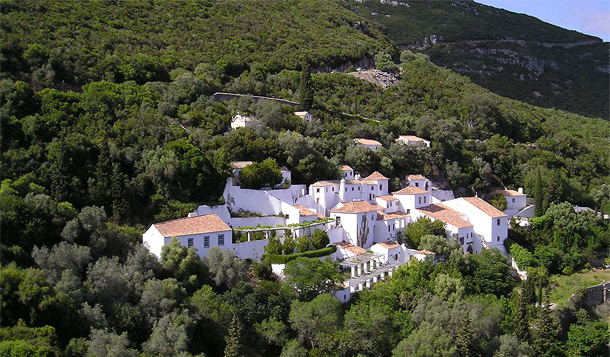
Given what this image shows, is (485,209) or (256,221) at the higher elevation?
(256,221)

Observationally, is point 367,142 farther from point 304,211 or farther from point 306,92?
point 304,211

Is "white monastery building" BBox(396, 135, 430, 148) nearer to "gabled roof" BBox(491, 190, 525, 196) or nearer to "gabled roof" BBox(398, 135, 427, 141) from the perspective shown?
"gabled roof" BBox(398, 135, 427, 141)

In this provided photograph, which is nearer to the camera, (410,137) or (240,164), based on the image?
(240,164)

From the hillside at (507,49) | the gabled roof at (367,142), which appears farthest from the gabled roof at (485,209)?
the hillside at (507,49)

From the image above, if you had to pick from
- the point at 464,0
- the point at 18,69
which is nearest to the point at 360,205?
the point at 18,69

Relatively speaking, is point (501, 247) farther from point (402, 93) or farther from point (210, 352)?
point (402, 93)

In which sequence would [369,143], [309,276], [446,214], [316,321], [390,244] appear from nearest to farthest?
[316,321], [309,276], [390,244], [446,214], [369,143]

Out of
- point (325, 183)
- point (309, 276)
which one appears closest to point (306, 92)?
point (325, 183)

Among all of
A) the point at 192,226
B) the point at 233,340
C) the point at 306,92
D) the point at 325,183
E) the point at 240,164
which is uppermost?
the point at 306,92
